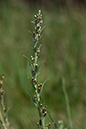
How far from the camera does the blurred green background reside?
2.33m

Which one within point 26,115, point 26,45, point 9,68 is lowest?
point 26,115

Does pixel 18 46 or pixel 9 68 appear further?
pixel 18 46

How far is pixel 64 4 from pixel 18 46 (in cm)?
190

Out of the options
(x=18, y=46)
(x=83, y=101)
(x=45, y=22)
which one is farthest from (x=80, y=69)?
(x=45, y=22)

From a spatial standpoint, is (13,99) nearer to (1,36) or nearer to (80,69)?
(80,69)

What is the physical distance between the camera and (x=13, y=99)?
8.13ft

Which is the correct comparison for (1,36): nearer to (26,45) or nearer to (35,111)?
(26,45)

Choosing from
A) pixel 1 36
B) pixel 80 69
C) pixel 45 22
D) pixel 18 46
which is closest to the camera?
pixel 80 69

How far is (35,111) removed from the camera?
228 centimetres

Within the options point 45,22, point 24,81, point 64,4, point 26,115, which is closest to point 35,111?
point 26,115

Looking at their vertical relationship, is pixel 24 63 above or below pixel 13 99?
above

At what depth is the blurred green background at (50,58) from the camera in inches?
91.7

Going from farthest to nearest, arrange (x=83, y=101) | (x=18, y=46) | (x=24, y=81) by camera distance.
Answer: (x=18, y=46) < (x=24, y=81) < (x=83, y=101)

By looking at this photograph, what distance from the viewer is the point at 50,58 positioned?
3.28 m
